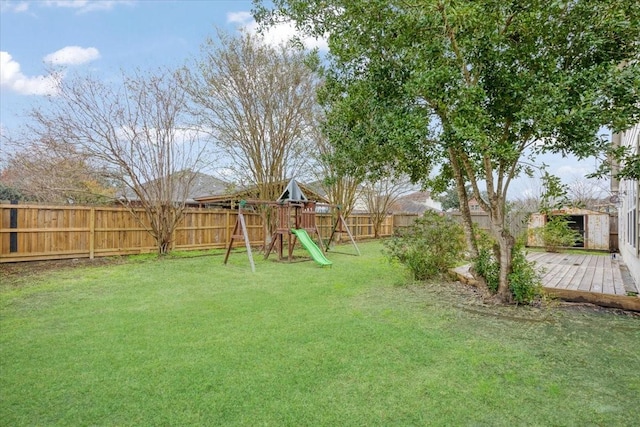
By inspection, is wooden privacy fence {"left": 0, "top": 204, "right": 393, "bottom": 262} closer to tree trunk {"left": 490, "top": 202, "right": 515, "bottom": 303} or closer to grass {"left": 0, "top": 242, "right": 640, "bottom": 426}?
grass {"left": 0, "top": 242, "right": 640, "bottom": 426}

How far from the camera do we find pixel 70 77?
9.03m

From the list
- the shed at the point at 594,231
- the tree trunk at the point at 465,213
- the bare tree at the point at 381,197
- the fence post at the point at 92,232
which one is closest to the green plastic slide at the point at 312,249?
the tree trunk at the point at 465,213

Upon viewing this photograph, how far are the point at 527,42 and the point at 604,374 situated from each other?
3.47 metres

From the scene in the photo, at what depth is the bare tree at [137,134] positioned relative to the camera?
9.08m

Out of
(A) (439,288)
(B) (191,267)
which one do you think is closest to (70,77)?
(B) (191,267)

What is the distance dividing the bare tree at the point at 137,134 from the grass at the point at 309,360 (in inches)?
196

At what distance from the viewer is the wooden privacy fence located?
821cm

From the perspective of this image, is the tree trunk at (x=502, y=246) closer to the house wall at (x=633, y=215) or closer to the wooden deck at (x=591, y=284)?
the wooden deck at (x=591, y=284)

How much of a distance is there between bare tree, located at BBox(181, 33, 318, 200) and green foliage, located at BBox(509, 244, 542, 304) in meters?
8.58

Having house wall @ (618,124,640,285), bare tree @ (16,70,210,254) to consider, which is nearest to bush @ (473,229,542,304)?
house wall @ (618,124,640,285)

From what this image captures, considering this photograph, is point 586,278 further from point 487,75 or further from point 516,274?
point 487,75

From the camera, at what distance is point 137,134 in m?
9.84

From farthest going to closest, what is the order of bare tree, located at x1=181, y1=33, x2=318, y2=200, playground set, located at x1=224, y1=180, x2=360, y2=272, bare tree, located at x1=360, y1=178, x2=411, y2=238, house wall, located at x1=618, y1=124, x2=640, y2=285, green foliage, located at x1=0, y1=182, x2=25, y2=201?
bare tree, located at x1=360, y1=178, x2=411, y2=238, green foliage, located at x1=0, y1=182, x2=25, y2=201, bare tree, located at x1=181, y1=33, x2=318, y2=200, playground set, located at x1=224, y1=180, x2=360, y2=272, house wall, located at x1=618, y1=124, x2=640, y2=285

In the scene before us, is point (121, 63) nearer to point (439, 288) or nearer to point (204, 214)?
point (204, 214)
